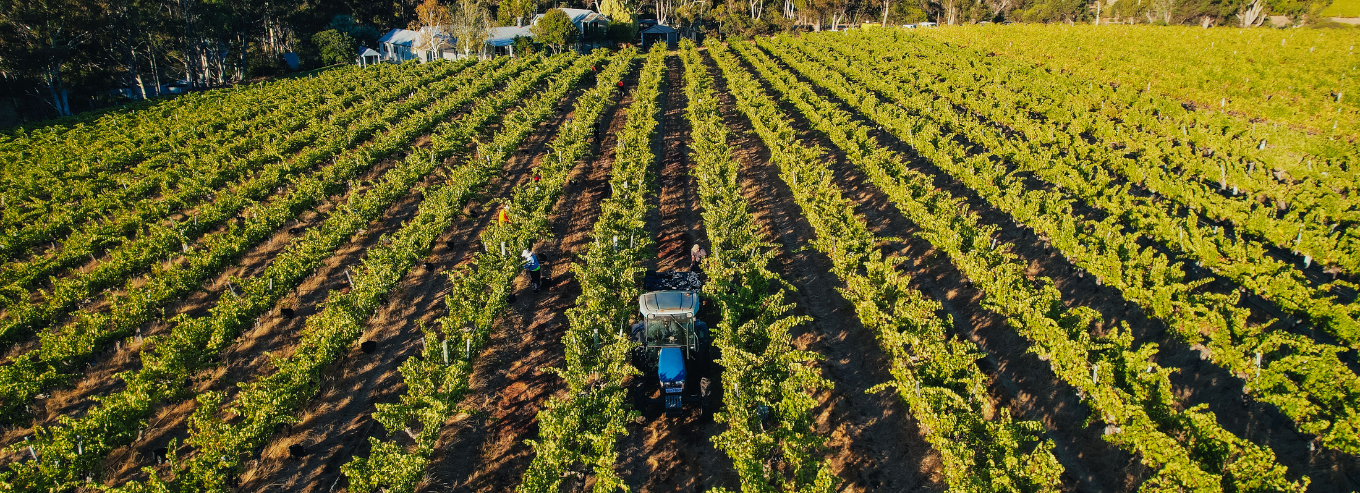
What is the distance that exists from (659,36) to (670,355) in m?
71.9

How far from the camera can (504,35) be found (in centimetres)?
6812

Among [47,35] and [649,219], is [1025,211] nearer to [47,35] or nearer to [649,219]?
[649,219]

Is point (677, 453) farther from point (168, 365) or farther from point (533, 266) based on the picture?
point (168, 365)

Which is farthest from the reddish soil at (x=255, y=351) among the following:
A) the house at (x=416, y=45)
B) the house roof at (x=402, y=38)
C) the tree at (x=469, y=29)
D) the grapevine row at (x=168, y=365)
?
the house roof at (x=402, y=38)

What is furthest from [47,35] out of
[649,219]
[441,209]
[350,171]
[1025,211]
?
[1025,211]

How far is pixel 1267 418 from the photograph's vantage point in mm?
10586

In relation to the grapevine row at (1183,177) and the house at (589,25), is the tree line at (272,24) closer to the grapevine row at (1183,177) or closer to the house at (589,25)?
the house at (589,25)

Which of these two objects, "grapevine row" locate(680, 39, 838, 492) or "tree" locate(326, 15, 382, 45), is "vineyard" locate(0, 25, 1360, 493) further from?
"tree" locate(326, 15, 382, 45)

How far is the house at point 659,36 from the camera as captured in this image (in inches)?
2958

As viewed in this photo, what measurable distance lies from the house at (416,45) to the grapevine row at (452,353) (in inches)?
2074

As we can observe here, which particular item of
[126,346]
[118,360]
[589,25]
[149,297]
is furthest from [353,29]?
[118,360]

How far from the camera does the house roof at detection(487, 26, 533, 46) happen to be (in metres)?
66.4

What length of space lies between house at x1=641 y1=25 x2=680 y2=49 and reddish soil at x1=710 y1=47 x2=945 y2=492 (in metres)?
61.3

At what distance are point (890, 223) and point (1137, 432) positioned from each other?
10.5 m
